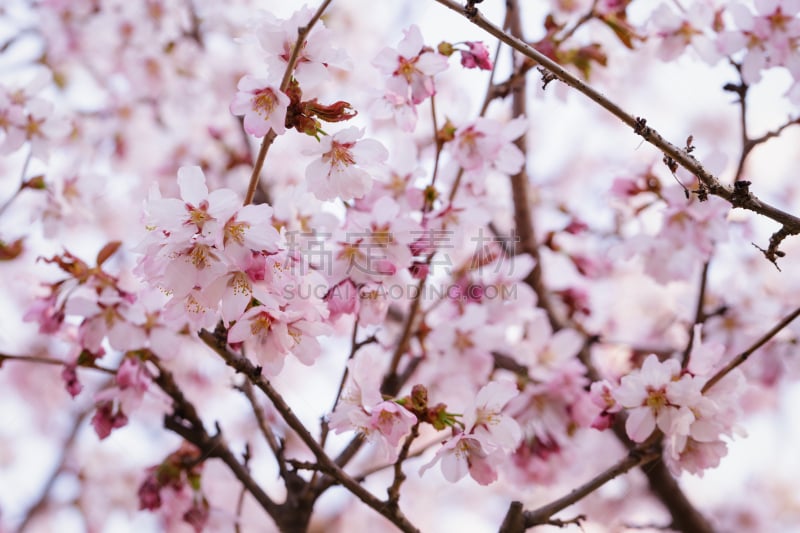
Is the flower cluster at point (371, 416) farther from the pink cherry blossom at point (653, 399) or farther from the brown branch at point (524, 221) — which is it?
the brown branch at point (524, 221)

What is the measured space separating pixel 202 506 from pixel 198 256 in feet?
3.17

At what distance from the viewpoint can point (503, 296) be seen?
2135mm

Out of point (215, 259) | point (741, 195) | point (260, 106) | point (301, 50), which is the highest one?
point (301, 50)

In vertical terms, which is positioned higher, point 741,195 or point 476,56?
point 476,56

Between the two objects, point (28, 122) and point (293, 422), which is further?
point (28, 122)

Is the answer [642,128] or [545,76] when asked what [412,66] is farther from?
[642,128]

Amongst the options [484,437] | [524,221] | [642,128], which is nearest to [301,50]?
[642,128]

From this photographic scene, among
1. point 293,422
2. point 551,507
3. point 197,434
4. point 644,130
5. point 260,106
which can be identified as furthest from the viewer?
point 197,434

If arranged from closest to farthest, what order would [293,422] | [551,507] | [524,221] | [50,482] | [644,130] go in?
[644,130] < [293,422] < [551,507] < [524,221] < [50,482]

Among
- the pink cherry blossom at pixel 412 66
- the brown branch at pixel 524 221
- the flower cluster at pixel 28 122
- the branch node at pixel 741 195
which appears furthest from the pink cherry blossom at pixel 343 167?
the brown branch at pixel 524 221

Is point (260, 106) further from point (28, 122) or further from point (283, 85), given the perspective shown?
point (28, 122)

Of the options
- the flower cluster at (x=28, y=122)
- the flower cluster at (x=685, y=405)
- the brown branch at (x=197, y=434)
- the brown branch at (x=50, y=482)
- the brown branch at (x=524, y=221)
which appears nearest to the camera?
the flower cluster at (x=685, y=405)

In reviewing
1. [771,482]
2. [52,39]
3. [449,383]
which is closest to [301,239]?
[449,383]

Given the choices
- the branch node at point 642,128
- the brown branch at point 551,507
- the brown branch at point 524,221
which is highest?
the brown branch at point 524,221
